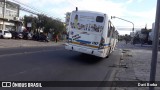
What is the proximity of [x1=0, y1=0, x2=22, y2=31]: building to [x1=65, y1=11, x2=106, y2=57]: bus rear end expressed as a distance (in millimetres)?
48962

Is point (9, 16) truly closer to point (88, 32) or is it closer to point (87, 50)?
point (88, 32)

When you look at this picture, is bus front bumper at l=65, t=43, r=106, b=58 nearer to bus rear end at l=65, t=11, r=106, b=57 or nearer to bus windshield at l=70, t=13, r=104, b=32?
bus rear end at l=65, t=11, r=106, b=57

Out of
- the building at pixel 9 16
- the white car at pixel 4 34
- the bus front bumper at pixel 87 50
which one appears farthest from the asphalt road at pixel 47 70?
the building at pixel 9 16

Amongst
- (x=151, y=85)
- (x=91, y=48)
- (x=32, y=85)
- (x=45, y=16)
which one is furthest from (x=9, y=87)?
(x=45, y=16)

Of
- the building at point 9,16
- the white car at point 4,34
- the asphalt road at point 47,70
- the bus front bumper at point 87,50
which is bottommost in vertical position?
the asphalt road at point 47,70

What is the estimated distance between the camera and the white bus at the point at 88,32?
17.3 metres

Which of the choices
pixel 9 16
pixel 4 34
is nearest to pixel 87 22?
pixel 4 34

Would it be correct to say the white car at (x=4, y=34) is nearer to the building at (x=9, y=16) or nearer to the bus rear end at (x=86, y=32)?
the building at (x=9, y=16)

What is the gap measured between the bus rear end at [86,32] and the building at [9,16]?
161ft

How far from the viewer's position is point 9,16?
231 ft

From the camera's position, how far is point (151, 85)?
504 cm

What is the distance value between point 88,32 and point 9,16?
185 ft

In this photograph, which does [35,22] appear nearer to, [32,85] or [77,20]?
[77,20]

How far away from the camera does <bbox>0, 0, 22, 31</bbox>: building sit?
66.6 m
